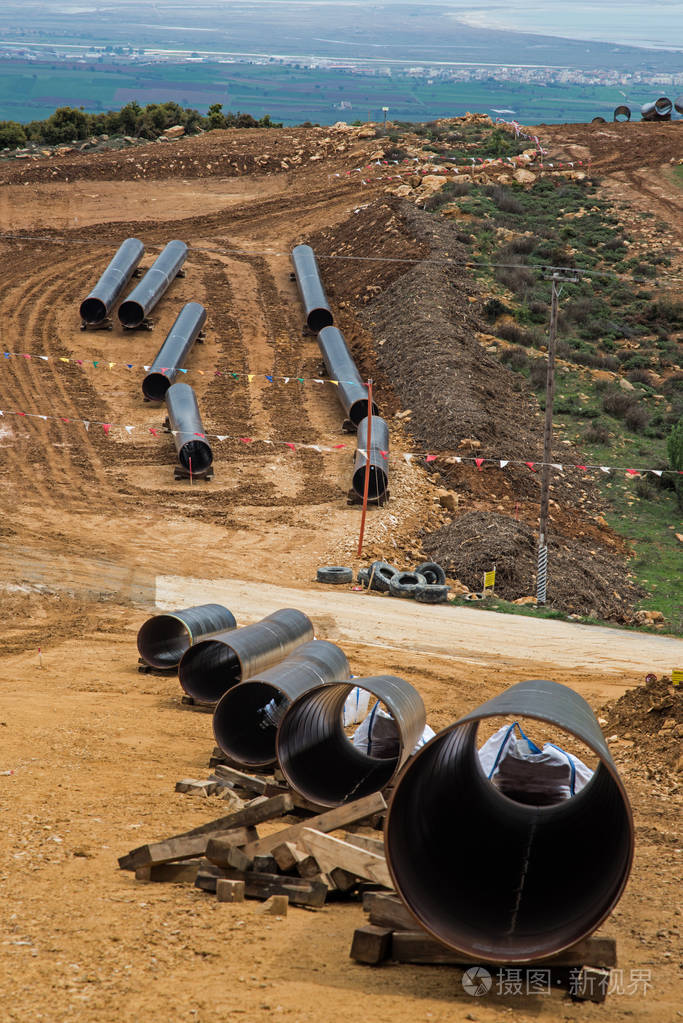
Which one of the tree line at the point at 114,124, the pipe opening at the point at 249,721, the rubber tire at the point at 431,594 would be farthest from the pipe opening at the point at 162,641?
the tree line at the point at 114,124

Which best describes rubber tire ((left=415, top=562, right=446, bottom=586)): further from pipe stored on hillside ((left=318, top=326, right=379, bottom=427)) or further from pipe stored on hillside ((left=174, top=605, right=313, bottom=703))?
pipe stored on hillside ((left=318, top=326, right=379, bottom=427))

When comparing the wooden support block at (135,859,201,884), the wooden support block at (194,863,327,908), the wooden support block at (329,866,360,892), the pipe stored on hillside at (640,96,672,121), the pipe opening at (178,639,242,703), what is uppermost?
the pipe stored on hillside at (640,96,672,121)

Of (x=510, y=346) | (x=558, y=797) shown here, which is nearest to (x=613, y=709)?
(x=558, y=797)

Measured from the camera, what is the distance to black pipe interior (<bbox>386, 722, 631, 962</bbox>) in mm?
7078

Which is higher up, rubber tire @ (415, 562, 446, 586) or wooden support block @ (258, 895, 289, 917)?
wooden support block @ (258, 895, 289, 917)

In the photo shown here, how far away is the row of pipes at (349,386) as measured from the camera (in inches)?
1025

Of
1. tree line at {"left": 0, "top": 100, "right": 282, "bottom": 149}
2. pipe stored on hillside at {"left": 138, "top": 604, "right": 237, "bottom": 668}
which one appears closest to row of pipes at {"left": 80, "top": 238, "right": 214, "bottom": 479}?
pipe stored on hillside at {"left": 138, "top": 604, "right": 237, "bottom": 668}

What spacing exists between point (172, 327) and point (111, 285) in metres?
3.65

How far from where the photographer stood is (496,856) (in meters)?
8.29

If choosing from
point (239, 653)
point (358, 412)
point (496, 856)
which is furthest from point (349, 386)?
point (496, 856)

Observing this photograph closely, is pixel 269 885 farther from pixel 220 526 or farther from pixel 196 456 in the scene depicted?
pixel 196 456

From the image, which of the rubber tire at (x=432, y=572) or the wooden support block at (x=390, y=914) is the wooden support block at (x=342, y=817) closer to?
the wooden support block at (x=390, y=914)

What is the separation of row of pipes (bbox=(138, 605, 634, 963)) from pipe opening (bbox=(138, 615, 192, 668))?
4.64 meters

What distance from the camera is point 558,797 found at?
10172 millimetres
